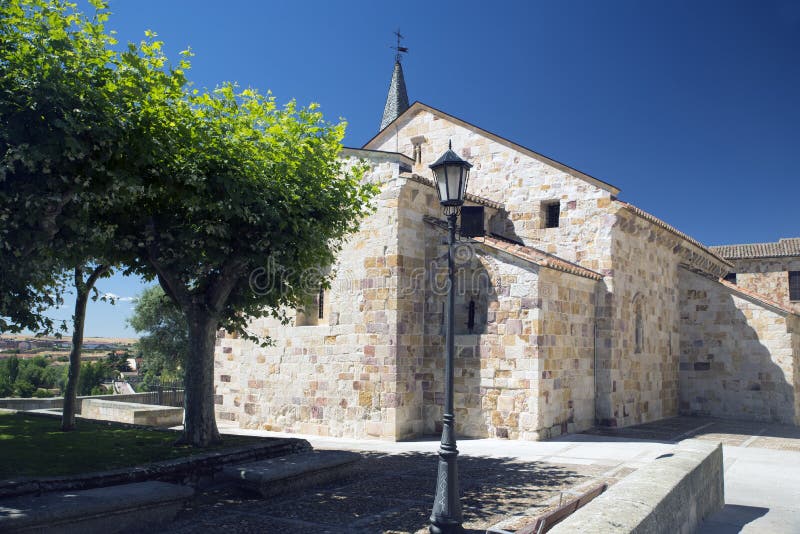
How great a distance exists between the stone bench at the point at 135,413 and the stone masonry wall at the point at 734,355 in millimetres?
17997

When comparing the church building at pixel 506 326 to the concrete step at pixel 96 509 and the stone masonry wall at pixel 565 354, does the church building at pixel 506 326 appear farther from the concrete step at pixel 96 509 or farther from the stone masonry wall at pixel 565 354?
the concrete step at pixel 96 509

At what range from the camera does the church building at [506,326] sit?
49.2 feet

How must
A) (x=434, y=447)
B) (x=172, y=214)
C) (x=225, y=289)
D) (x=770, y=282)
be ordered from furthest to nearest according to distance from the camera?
(x=770, y=282), (x=434, y=447), (x=225, y=289), (x=172, y=214)

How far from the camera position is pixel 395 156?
15828 millimetres

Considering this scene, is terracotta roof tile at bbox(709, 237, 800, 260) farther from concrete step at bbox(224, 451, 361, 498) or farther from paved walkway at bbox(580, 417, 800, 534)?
concrete step at bbox(224, 451, 361, 498)

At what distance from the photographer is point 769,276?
32.9m

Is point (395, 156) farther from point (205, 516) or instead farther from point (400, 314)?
point (205, 516)

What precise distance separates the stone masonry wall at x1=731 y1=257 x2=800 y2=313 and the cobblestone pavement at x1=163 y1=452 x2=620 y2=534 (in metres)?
27.3

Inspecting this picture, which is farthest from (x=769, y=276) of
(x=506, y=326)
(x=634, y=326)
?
(x=506, y=326)

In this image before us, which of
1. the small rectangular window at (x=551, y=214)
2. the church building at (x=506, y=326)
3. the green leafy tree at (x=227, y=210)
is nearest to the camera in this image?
the green leafy tree at (x=227, y=210)

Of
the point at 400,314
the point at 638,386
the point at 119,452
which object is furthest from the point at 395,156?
the point at 638,386

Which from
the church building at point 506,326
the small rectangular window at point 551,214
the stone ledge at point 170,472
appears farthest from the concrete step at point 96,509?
the small rectangular window at point 551,214

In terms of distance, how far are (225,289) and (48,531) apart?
18.6 feet

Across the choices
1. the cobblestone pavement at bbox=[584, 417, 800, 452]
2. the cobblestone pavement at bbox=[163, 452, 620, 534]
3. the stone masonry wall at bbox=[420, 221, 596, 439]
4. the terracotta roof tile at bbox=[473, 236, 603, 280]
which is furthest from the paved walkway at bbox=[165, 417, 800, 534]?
the terracotta roof tile at bbox=[473, 236, 603, 280]
